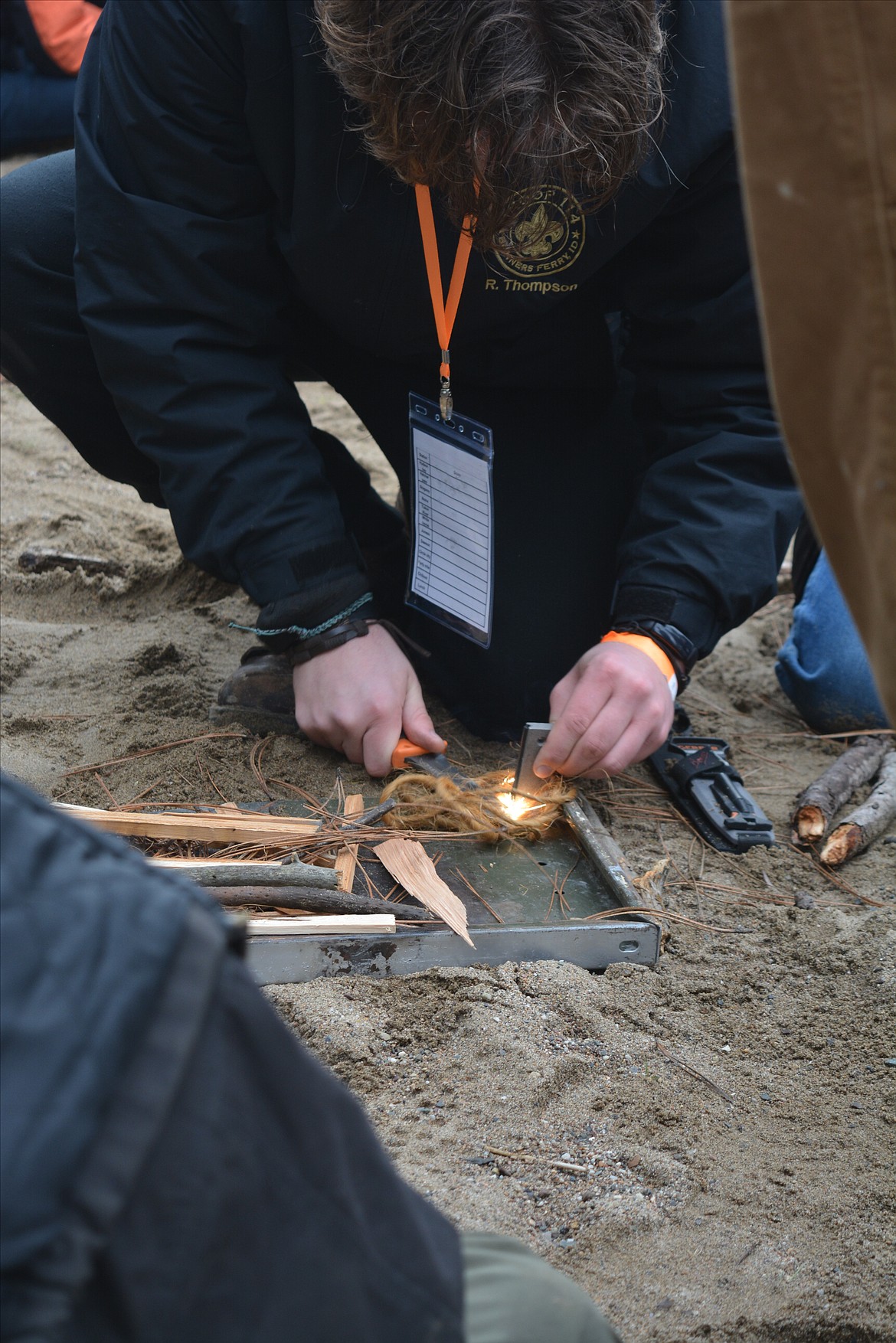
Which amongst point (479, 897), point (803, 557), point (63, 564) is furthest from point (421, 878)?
point (63, 564)

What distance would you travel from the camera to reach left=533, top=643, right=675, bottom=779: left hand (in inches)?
75.8

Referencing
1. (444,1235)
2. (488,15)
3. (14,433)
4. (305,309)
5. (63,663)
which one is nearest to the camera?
(444,1235)

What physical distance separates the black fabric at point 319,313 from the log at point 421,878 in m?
0.51

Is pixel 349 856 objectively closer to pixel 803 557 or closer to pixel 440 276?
pixel 440 276

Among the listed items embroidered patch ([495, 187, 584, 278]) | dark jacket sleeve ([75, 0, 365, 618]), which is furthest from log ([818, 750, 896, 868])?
embroidered patch ([495, 187, 584, 278])

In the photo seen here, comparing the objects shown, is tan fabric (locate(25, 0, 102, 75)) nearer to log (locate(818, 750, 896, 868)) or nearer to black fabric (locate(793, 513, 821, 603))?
black fabric (locate(793, 513, 821, 603))

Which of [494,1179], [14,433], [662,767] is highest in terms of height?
[494,1179]

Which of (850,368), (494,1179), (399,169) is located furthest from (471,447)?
(850,368)

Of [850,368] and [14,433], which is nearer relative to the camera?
[850,368]

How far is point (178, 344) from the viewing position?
78.0 inches

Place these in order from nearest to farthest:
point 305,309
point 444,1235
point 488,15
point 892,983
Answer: point 444,1235, point 488,15, point 892,983, point 305,309

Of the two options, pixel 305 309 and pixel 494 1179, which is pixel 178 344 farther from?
pixel 494 1179

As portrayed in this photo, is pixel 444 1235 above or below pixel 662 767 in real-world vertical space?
above

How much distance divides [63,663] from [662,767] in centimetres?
140
